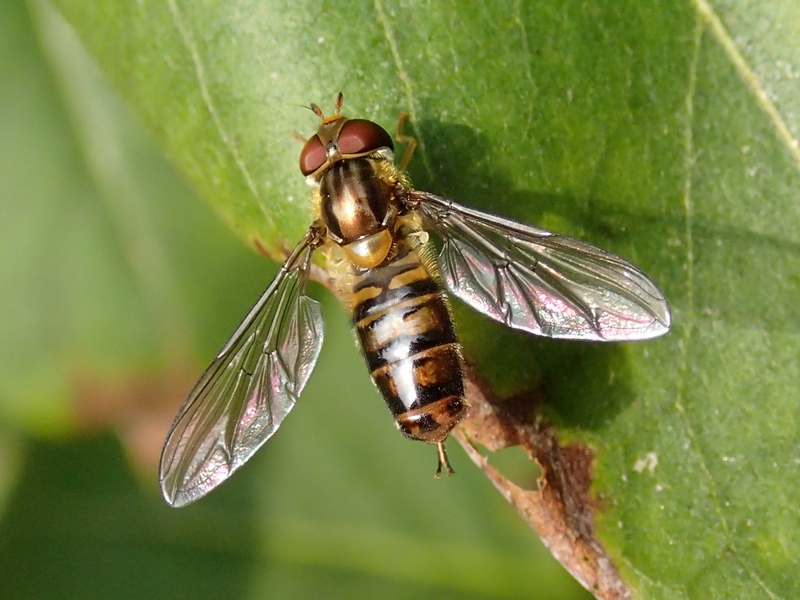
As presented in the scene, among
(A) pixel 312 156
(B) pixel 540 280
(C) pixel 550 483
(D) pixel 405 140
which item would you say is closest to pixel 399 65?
(D) pixel 405 140

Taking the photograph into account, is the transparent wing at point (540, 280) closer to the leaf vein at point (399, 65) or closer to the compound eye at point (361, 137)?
the compound eye at point (361, 137)

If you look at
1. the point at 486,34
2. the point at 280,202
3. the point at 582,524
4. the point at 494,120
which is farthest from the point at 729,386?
the point at 280,202

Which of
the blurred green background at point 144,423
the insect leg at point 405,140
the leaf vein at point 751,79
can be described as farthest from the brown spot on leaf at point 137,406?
the leaf vein at point 751,79

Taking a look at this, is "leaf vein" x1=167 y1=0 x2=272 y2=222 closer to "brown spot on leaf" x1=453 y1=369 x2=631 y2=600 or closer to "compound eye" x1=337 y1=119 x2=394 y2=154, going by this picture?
"compound eye" x1=337 y1=119 x2=394 y2=154

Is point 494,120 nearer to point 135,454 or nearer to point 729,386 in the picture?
point 729,386

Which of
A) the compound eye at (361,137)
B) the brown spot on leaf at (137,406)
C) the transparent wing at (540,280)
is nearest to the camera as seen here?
the transparent wing at (540,280)

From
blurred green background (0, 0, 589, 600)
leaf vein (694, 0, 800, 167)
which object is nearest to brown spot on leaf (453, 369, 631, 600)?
leaf vein (694, 0, 800, 167)
